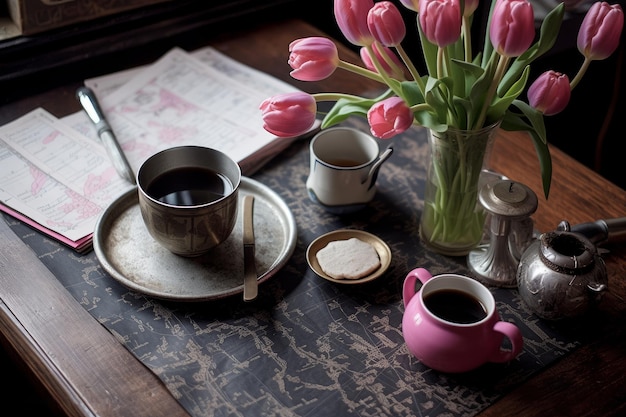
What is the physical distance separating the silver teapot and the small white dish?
0.18 meters

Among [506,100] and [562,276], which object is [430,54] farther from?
[562,276]

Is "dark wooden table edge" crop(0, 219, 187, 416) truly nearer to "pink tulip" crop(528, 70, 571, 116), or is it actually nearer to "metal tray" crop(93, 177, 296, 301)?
"metal tray" crop(93, 177, 296, 301)

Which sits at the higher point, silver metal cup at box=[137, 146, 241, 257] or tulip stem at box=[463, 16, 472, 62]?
tulip stem at box=[463, 16, 472, 62]

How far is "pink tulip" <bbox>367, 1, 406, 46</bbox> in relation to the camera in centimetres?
78

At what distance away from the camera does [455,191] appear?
3.08 ft

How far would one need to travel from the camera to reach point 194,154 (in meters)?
0.97

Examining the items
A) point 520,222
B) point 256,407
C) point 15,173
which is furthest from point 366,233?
point 15,173

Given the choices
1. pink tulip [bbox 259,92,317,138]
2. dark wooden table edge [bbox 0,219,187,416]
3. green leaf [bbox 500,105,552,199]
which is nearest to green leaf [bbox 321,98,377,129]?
pink tulip [bbox 259,92,317,138]

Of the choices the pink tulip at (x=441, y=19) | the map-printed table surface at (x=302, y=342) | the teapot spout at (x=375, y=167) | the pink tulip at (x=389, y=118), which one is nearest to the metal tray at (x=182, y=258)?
the map-printed table surface at (x=302, y=342)

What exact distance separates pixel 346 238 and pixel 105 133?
437 mm

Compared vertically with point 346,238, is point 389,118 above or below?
above

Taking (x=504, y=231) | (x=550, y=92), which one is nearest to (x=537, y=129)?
(x=550, y=92)

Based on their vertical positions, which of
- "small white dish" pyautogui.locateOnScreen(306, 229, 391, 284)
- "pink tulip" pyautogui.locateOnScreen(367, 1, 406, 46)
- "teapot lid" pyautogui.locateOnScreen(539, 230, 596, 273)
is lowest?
"small white dish" pyautogui.locateOnScreen(306, 229, 391, 284)

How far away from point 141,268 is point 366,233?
1.00 feet
